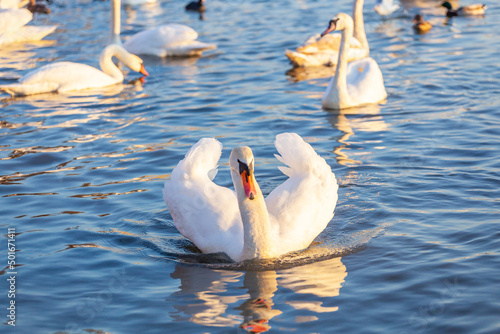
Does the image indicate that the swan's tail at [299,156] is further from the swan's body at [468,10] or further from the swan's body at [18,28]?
the swan's body at [468,10]

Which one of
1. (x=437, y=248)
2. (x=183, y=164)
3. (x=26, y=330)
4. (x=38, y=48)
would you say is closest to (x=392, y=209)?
(x=437, y=248)

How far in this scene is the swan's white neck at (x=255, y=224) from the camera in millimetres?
6504

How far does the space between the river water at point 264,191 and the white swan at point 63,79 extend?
0.73 feet

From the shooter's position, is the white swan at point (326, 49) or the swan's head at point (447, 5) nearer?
the white swan at point (326, 49)

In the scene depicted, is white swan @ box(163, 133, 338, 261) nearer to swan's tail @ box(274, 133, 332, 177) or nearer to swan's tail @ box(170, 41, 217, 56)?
swan's tail @ box(274, 133, 332, 177)

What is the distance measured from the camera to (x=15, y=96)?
13.5 m

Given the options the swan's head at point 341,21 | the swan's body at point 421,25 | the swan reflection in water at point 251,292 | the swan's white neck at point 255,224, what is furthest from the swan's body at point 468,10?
the swan's white neck at point 255,224

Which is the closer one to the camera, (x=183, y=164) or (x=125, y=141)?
(x=183, y=164)

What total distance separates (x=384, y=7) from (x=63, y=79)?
937cm

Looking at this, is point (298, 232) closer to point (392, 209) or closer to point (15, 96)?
point (392, 209)

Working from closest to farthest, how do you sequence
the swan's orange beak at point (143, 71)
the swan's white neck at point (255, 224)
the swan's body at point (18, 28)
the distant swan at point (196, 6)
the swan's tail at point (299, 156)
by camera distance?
the swan's white neck at point (255, 224), the swan's tail at point (299, 156), the swan's orange beak at point (143, 71), the swan's body at point (18, 28), the distant swan at point (196, 6)

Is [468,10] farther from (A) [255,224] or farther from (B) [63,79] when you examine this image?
(A) [255,224]

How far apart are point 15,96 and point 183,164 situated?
709cm

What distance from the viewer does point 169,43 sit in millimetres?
16594
